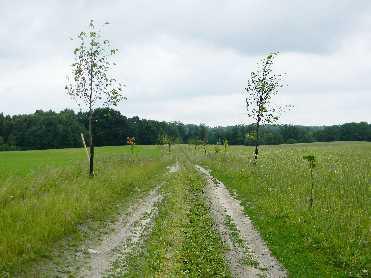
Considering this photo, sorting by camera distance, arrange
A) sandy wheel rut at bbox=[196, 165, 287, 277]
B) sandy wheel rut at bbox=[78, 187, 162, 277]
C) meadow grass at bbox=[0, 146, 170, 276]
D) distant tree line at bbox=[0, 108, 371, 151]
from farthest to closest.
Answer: distant tree line at bbox=[0, 108, 371, 151] → meadow grass at bbox=[0, 146, 170, 276] → sandy wheel rut at bbox=[78, 187, 162, 277] → sandy wheel rut at bbox=[196, 165, 287, 277]

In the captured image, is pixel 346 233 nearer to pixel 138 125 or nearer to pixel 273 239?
pixel 273 239

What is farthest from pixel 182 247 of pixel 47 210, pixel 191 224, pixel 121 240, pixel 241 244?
pixel 47 210

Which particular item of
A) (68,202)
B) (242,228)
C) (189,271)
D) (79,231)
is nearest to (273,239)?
(242,228)

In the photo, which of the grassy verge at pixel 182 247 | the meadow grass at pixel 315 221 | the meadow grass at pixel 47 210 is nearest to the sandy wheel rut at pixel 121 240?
the grassy verge at pixel 182 247

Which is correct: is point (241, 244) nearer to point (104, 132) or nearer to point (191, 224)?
point (191, 224)

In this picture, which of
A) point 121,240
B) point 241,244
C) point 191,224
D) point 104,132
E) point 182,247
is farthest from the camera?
point 104,132

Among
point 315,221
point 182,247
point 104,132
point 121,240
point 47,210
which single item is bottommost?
point 121,240

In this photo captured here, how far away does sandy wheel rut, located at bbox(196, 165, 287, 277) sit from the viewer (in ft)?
40.5

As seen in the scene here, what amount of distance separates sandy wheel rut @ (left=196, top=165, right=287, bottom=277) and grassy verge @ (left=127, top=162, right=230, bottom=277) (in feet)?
1.19

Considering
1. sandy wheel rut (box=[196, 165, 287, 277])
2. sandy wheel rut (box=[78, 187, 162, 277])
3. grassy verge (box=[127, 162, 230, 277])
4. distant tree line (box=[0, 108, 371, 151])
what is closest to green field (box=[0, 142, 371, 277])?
grassy verge (box=[127, 162, 230, 277])

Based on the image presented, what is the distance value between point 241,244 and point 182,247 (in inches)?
91.0

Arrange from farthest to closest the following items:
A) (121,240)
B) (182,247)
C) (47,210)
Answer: (47,210)
(121,240)
(182,247)

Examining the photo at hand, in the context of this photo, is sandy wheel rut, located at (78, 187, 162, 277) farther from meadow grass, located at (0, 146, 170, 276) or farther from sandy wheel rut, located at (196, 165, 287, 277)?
sandy wheel rut, located at (196, 165, 287, 277)

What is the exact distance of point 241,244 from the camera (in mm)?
15008
